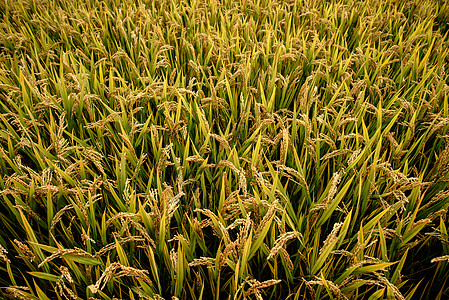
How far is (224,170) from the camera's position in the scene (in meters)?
1.36

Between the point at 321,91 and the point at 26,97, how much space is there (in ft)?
6.02

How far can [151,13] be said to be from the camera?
2674 millimetres

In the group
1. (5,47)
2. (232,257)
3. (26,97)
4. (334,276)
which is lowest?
(334,276)

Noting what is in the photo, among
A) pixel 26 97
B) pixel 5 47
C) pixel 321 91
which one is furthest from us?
pixel 5 47

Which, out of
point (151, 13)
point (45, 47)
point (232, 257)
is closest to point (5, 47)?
point (45, 47)

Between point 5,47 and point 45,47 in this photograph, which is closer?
point 45,47

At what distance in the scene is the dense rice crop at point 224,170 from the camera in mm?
1023

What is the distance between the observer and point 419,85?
1782 millimetres

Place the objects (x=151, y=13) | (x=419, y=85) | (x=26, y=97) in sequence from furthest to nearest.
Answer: (x=151, y=13), (x=419, y=85), (x=26, y=97)

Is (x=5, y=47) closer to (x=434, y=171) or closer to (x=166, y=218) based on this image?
(x=166, y=218)

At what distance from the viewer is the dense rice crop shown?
1023mm

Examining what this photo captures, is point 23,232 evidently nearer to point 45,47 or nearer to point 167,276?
point 167,276

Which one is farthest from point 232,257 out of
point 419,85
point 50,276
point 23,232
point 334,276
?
point 419,85

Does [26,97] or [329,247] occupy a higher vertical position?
[26,97]
